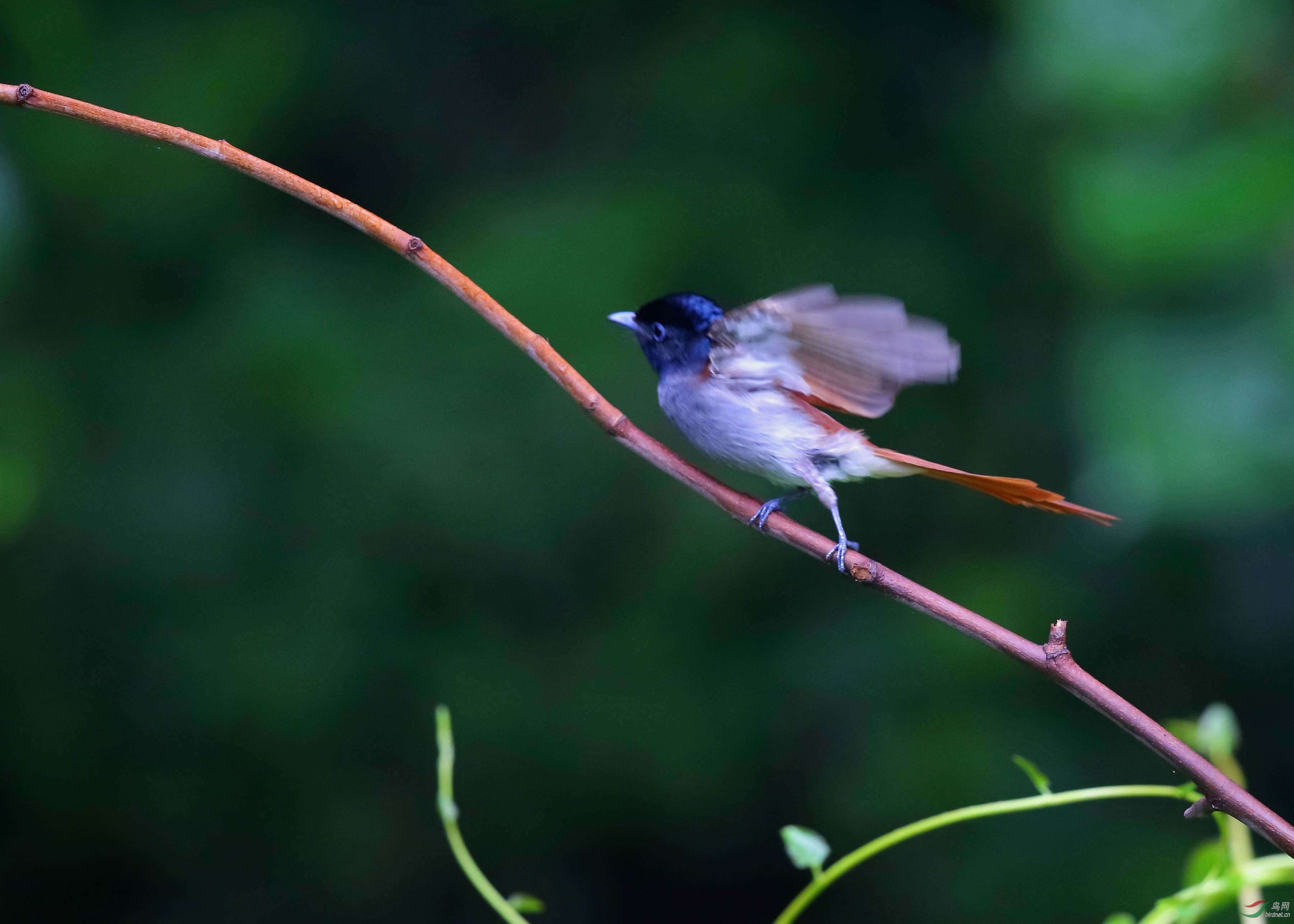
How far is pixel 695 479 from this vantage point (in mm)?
1123

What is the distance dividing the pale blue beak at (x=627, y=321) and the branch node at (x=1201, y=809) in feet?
4.02

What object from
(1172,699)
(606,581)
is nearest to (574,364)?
(606,581)

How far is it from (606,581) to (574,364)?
558 millimetres

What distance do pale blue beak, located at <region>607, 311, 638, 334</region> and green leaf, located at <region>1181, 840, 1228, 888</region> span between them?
1125mm

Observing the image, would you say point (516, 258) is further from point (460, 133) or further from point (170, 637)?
point (170, 637)

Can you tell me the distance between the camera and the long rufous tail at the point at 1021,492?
1230mm

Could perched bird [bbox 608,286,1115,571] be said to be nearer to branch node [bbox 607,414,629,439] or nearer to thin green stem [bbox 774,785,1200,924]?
branch node [bbox 607,414,629,439]

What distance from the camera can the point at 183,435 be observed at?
107 inches

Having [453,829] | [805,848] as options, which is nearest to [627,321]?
[453,829]

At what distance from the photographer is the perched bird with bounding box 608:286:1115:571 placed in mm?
1260

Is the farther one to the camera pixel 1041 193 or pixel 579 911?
pixel 579 911

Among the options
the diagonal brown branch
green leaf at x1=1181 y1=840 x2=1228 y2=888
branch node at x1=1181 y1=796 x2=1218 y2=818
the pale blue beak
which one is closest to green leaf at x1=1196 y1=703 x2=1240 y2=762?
green leaf at x1=1181 y1=840 x2=1228 y2=888

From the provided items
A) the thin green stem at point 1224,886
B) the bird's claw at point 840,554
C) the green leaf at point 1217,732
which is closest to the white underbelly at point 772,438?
the bird's claw at point 840,554

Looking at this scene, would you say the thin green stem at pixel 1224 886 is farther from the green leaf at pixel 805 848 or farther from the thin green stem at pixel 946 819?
the green leaf at pixel 805 848
